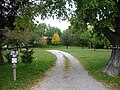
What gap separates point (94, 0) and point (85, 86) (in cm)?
504

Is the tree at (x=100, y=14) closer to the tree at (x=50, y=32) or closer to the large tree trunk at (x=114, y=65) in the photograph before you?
the large tree trunk at (x=114, y=65)

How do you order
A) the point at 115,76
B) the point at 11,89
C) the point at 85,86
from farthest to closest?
the point at 115,76 < the point at 85,86 < the point at 11,89

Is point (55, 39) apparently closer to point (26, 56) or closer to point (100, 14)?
point (26, 56)

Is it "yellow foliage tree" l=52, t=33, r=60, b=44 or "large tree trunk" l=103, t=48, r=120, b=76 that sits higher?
"yellow foliage tree" l=52, t=33, r=60, b=44

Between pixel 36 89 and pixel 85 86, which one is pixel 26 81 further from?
pixel 85 86

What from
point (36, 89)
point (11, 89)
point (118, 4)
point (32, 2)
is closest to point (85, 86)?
point (36, 89)

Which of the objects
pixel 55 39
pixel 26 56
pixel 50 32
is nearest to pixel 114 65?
pixel 26 56

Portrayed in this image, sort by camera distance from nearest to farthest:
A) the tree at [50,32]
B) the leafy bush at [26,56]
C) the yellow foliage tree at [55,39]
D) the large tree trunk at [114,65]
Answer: the large tree trunk at [114,65] < the leafy bush at [26,56] < the yellow foliage tree at [55,39] < the tree at [50,32]

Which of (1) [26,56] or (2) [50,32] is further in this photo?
(2) [50,32]

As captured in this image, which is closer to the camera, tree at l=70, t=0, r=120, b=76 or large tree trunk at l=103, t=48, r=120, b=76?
tree at l=70, t=0, r=120, b=76

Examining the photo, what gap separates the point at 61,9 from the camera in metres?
19.8

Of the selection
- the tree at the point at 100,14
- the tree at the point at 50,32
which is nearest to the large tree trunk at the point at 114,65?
the tree at the point at 100,14

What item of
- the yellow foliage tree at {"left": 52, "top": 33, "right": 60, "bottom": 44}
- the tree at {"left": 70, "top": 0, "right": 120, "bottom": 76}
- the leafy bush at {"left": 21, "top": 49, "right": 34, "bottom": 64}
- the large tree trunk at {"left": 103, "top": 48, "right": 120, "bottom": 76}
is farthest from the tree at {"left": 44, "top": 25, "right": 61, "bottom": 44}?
the tree at {"left": 70, "top": 0, "right": 120, "bottom": 76}

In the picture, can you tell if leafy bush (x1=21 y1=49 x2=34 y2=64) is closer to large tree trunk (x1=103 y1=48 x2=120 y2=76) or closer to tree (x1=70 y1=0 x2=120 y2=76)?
tree (x1=70 y1=0 x2=120 y2=76)
